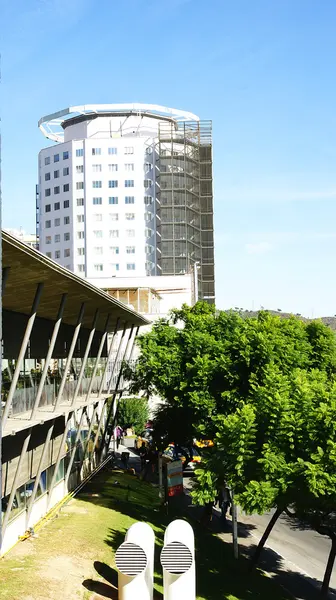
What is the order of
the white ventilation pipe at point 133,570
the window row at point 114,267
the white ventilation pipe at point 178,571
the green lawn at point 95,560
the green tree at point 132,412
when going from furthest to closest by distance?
the window row at point 114,267 → the green tree at point 132,412 → the white ventilation pipe at point 178,571 → the green lawn at point 95,560 → the white ventilation pipe at point 133,570

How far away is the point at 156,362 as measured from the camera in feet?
105

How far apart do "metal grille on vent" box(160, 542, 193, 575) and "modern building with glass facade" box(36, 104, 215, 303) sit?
90.2m

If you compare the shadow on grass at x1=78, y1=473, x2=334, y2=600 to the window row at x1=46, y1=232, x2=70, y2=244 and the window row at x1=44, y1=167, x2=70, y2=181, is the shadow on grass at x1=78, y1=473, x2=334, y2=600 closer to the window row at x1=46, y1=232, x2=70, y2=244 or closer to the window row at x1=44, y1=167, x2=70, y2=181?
the window row at x1=46, y1=232, x2=70, y2=244

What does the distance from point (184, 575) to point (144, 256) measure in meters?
92.2

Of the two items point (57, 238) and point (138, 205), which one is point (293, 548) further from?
point (57, 238)

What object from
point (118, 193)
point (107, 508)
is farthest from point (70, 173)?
point (107, 508)

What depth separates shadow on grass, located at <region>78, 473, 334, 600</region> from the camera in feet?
70.6

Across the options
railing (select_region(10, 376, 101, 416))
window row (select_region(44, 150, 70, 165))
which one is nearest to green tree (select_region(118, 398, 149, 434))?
railing (select_region(10, 376, 101, 416))

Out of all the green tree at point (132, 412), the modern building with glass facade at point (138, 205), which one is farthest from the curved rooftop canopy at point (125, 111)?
the green tree at point (132, 412)

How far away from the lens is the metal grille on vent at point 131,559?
17.5 m

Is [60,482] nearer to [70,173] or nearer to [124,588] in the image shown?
[124,588]

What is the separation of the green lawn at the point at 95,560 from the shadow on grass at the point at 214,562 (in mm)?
31

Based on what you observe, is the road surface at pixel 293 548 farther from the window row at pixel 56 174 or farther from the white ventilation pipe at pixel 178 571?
the window row at pixel 56 174

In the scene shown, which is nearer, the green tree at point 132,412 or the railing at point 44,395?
the railing at point 44,395
